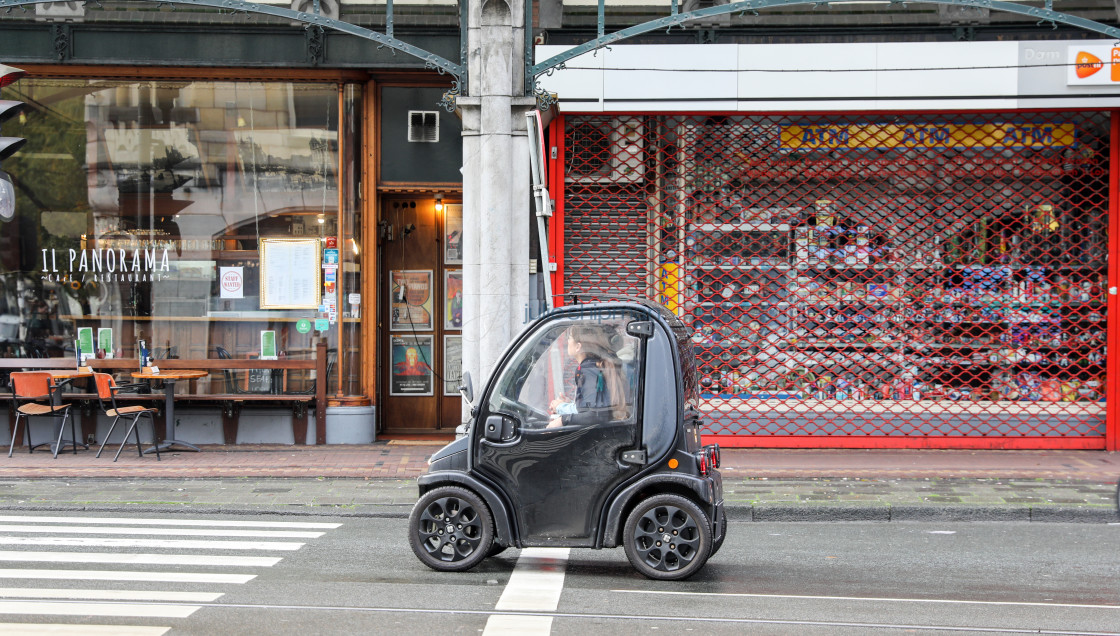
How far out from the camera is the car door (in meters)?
7.11

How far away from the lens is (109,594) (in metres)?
6.67

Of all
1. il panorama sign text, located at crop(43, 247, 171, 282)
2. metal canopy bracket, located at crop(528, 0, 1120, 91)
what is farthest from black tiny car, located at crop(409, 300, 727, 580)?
il panorama sign text, located at crop(43, 247, 171, 282)

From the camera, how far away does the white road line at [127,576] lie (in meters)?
7.08

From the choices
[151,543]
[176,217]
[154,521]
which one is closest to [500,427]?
[151,543]

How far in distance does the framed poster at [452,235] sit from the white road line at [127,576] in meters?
7.79

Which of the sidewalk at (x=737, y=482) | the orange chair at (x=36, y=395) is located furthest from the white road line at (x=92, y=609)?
the orange chair at (x=36, y=395)

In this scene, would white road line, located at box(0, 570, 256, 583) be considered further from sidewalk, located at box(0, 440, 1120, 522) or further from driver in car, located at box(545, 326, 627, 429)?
sidewalk, located at box(0, 440, 1120, 522)

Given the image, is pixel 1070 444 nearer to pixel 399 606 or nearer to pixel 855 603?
pixel 855 603

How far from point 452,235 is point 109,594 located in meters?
8.50

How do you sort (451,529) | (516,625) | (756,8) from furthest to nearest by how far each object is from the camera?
(756,8), (451,529), (516,625)

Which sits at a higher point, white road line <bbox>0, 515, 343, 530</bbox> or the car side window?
the car side window

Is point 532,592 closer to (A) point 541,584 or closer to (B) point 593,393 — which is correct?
(A) point 541,584

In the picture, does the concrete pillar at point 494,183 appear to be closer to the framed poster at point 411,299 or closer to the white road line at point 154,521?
the framed poster at point 411,299

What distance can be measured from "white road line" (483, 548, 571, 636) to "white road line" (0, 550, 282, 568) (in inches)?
70.4
